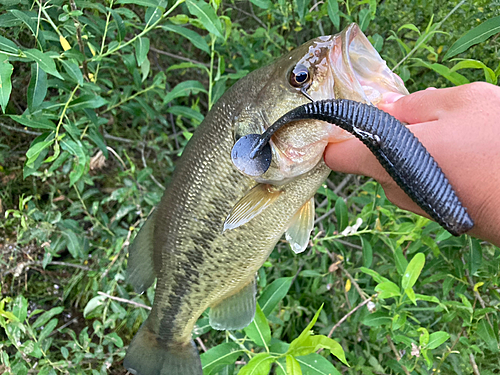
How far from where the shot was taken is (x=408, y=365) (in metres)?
1.38

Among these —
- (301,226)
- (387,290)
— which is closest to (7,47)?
(301,226)

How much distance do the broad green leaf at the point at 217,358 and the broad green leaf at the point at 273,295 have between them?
0.22m

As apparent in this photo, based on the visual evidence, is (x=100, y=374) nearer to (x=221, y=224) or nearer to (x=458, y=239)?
(x=221, y=224)

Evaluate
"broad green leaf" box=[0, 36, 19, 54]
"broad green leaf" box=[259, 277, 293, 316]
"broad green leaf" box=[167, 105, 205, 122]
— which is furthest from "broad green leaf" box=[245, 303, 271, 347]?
"broad green leaf" box=[0, 36, 19, 54]

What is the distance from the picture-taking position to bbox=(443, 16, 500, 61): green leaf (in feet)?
3.42

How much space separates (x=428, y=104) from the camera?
0.83 metres

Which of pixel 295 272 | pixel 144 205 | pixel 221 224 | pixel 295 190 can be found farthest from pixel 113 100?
pixel 295 272

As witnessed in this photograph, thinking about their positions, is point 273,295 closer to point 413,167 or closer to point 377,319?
point 377,319

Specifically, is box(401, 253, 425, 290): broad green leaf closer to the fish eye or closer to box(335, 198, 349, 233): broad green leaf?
box(335, 198, 349, 233): broad green leaf

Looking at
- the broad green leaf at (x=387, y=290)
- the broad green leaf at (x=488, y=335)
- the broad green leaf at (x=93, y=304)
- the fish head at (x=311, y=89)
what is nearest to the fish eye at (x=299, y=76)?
the fish head at (x=311, y=89)

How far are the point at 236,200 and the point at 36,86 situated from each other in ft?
2.84

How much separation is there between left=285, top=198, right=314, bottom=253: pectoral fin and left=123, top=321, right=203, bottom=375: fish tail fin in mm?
766

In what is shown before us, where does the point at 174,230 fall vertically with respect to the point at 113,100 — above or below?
below

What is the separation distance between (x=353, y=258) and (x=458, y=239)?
840 mm
